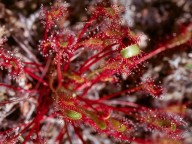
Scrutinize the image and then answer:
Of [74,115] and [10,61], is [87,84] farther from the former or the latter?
[74,115]

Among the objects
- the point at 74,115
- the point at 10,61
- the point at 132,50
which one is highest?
the point at 132,50

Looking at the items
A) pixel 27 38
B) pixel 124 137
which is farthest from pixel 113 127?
pixel 27 38

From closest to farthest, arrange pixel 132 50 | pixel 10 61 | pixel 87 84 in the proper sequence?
pixel 132 50, pixel 10 61, pixel 87 84

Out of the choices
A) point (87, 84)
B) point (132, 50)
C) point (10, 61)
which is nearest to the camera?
point (132, 50)

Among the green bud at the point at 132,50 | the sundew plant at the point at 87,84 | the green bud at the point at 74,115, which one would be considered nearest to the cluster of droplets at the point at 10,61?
the sundew plant at the point at 87,84

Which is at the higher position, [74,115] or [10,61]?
[10,61]

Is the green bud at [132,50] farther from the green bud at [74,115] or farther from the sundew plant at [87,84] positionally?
the green bud at [74,115]

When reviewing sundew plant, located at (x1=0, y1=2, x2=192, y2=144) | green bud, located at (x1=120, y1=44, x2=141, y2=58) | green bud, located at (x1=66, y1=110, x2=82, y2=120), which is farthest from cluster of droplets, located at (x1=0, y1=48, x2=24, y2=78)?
green bud, located at (x1=120, y1=44, x2=141, y2=58)

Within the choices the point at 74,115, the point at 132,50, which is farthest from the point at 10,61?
the point at 132,50

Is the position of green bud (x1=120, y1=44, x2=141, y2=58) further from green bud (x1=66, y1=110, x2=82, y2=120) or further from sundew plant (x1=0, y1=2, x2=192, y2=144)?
green bud (x1=66, y1=110, x2=82, y2=120)
